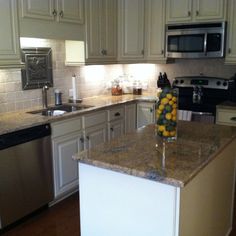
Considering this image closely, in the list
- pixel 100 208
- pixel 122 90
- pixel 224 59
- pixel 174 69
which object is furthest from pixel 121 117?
pixel 100 208

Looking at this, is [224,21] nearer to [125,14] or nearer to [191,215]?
[125,14]

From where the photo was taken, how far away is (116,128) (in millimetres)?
3967

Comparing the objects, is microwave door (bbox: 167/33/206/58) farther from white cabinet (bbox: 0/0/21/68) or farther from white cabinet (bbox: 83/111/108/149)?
white cabinet (bbox: 0/0/21/68)

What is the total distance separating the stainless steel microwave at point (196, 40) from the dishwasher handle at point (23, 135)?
80.7 inches

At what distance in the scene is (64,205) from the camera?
3.22 metres

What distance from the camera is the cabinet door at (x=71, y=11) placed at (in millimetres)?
3298

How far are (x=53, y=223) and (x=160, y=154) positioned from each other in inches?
59.4

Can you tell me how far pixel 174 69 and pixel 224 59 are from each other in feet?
2.40

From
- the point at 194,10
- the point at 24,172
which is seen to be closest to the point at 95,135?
the point at 24,172

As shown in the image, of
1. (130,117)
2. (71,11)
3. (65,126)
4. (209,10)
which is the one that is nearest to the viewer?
(65,126)

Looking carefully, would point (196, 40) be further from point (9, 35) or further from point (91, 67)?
point (9, 35)

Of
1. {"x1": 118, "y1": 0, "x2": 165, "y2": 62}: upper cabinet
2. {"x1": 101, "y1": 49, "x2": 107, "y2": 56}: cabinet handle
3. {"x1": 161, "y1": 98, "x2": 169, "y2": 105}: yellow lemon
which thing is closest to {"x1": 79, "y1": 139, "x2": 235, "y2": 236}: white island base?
{"x1": 161, "y1": 98, "x2": 169, "y2": 105}: yellow lemon

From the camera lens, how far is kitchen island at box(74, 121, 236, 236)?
1623mm

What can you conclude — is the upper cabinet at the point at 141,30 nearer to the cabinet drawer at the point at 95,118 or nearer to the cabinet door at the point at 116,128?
the cabinet door at the point at 116,128
